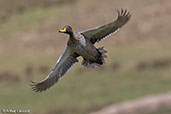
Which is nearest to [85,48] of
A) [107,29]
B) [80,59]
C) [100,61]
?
[100,61]

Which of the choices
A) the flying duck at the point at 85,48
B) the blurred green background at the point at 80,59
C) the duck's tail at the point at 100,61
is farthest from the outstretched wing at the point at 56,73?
the blurred green background at the point at 80,59

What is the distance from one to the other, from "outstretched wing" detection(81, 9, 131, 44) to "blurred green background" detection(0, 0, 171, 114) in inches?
377

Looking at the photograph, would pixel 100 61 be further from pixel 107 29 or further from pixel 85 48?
pixel 107 29

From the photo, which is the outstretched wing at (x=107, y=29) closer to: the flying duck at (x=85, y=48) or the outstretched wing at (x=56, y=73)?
the flying duck at (x=85, y=48)

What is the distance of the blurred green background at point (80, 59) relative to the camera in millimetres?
27625

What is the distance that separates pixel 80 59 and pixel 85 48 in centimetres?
1459

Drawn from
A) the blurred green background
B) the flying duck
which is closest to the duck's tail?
the flying duck

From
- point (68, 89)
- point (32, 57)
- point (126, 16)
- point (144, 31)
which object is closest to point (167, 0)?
point (144, 31)

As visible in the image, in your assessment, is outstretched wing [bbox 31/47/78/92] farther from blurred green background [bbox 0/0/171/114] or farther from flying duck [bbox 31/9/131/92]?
blurred green background [bbox 0/0/171/114]

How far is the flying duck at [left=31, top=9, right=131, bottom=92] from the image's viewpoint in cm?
1549

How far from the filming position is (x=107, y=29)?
16.3 m

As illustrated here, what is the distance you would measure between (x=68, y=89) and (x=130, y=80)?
9.80ft

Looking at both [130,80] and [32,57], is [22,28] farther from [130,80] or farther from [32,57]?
[130,80]

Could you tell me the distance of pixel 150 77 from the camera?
96.1 ft
